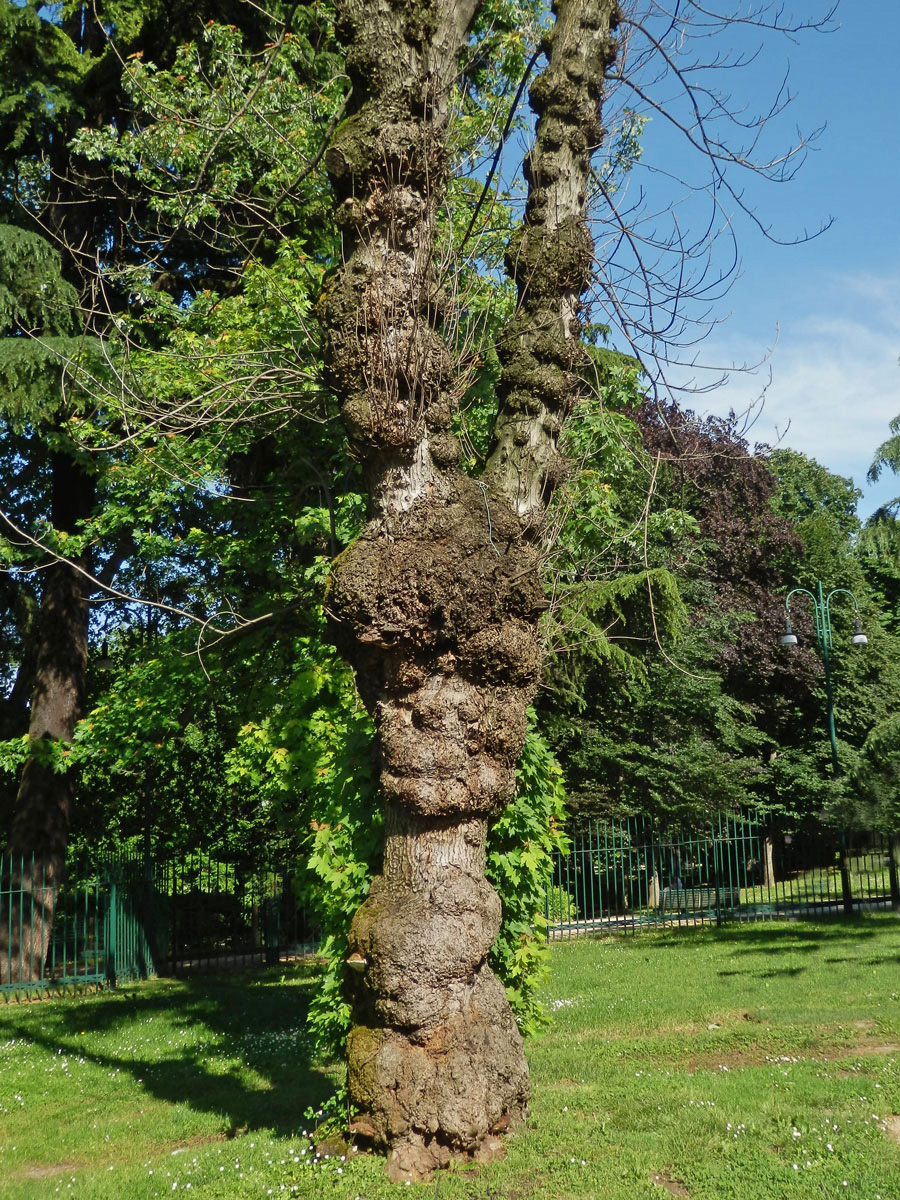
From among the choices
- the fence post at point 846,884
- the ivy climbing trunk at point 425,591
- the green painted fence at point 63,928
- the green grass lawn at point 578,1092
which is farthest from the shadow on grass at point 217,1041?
the fence post at point 846,884

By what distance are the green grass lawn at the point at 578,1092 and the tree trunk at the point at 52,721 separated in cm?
193

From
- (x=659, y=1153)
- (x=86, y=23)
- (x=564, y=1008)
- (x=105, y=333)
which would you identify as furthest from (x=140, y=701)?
(x=86, y=23)

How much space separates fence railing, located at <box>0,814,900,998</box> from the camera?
601 inches

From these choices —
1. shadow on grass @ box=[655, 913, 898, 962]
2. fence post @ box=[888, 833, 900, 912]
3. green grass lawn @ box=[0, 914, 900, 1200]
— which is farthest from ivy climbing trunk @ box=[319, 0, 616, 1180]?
fence post @ box=[888, 833, 900, 912]

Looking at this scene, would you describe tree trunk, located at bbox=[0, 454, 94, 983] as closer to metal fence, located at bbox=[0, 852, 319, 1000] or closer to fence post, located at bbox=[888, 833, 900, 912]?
metal fence, located at bbox=[0, 852, 319, 1000]

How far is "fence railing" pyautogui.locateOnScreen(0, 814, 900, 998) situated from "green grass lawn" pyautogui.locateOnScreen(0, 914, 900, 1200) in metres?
1.82

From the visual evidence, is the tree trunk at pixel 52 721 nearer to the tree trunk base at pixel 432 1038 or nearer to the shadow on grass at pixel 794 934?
the shadow on grass at pixel 794 934

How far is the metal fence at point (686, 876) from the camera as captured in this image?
1839 cm

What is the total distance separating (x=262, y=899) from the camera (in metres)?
19.0

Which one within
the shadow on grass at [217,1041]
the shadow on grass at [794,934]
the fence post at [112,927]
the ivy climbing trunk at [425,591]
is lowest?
the shadow on grass at [217,1041]

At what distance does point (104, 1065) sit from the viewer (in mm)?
9164

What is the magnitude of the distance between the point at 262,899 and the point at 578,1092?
13.5 m

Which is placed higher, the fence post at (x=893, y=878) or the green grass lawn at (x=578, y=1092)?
the fence post at (x=893, y=878)

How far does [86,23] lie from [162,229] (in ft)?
12.0
